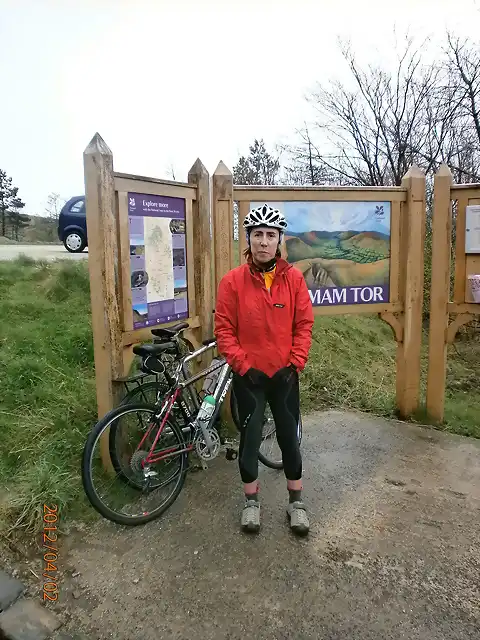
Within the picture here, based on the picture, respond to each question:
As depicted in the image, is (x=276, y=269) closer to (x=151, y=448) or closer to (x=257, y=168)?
(x=151, y=448)

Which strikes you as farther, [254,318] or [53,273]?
[53,273]

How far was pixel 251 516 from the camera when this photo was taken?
10.3 ft

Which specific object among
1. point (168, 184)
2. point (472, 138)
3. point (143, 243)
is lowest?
point (143, 243)

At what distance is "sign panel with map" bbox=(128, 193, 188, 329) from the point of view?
12.1 ft

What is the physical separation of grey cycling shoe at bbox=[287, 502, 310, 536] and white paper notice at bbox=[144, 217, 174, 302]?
5.86 feet

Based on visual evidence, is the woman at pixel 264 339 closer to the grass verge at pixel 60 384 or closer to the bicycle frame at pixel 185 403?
the bicycle frame at pixel 185 403

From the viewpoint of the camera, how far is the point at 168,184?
13.0 ft

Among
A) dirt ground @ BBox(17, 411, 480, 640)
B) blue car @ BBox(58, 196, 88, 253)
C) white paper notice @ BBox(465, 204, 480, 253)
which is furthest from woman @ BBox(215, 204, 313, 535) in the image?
blue car @ BBox(58, 196, 88, 253)

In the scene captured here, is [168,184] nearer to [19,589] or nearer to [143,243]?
[143,243]

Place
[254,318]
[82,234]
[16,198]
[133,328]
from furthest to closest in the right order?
[16,198] < [82,234] < [133,328] < [254,318]

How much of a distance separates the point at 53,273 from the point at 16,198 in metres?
33.8

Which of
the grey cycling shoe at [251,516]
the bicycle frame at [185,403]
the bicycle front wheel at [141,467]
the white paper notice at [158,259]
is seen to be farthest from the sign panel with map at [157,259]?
the grey cycling shoe at [251,516]

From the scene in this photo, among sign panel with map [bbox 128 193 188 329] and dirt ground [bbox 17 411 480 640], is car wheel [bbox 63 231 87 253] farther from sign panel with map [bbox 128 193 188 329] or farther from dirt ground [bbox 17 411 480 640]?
dirt ground [bbox 17 411 480 640]

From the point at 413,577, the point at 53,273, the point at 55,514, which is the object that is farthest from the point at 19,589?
the point at 53,273
